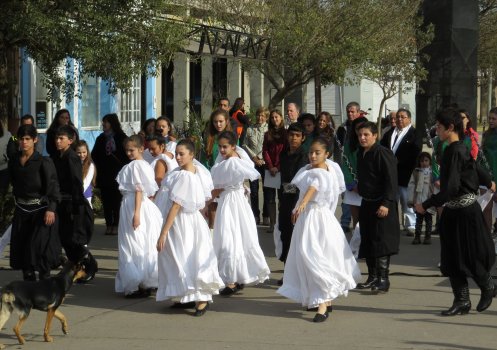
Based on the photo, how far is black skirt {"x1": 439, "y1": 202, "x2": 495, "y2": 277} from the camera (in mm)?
9281

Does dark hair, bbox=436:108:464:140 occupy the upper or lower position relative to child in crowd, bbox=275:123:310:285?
upper

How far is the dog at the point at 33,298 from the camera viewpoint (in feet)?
26.8

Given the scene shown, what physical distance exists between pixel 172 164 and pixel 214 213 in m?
0.82

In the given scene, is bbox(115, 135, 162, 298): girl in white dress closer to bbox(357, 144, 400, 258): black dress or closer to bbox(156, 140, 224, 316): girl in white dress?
bbox(156, 140, 224, 316): girl in white dress

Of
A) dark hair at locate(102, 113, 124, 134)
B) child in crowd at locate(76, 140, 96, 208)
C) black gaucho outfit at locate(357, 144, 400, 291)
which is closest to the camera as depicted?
black gaucho outfit at locate(357, 144, 400, 291)

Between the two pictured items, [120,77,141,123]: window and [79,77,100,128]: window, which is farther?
[120,77,141,123]: window

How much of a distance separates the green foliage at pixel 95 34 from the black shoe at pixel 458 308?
6453 mm

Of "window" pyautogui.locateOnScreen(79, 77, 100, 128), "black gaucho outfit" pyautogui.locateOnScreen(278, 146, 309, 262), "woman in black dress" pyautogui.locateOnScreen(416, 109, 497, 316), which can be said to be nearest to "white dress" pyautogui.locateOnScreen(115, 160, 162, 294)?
"black gaucho outfit" pyautogui.locateOnScreen(278, 146, 309, 262)

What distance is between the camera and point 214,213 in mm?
11188

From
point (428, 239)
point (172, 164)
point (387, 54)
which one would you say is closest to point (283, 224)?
point (172, 164)

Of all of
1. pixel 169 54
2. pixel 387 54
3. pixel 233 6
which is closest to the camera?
pixel 169 54

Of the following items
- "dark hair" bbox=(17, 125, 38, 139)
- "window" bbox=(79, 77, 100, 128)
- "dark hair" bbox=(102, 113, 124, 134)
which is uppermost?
"window" bbox=(79, 77, 100, 128)

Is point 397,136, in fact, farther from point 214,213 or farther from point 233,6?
point 233,6

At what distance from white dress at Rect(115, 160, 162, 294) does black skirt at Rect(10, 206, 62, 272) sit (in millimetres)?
673
